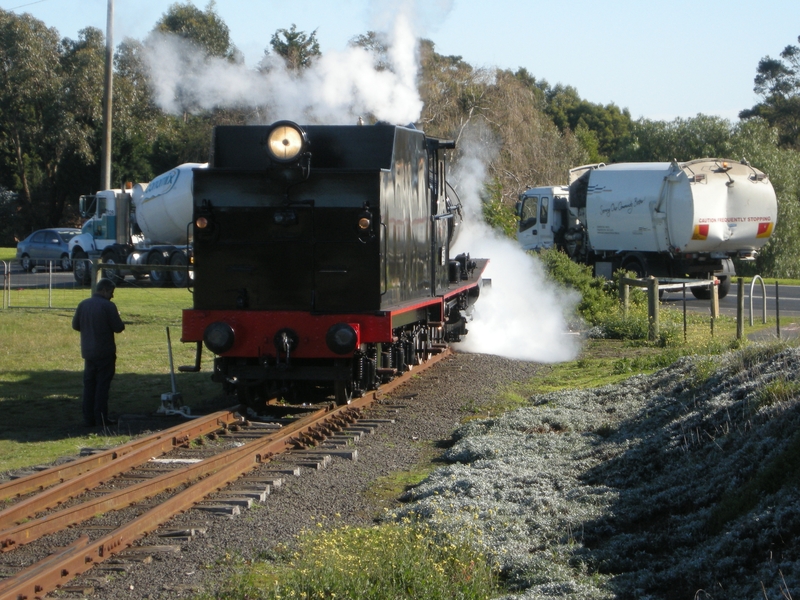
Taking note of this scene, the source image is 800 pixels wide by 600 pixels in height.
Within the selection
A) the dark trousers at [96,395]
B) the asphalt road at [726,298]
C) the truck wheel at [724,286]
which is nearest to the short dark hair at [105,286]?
the dark trousers at [96,395]

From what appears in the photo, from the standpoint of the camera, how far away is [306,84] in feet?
45.5

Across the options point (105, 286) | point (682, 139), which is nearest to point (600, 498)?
point (105, 286)

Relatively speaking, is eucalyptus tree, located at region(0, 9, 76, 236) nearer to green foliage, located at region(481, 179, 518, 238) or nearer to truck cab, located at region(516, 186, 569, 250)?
truck cab, located at region(516, 186, 569, 250)

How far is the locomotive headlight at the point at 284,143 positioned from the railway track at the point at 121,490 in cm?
269

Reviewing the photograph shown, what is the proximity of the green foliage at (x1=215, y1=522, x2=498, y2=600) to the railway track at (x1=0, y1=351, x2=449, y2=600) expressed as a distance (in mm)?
928

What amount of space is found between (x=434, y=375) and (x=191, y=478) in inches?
253

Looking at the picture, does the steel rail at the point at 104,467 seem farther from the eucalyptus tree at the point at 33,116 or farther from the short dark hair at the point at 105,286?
the eucalyptus tree at the point at 33,116

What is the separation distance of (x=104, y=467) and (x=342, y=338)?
2.96 m

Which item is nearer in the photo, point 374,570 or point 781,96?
point 374,570

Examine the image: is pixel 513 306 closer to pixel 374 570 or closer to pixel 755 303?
pixel 755 303

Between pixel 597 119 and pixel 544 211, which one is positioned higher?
pixel 597 119

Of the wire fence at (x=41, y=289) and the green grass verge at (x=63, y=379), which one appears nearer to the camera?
the green grass verge at (x=63, y=379)

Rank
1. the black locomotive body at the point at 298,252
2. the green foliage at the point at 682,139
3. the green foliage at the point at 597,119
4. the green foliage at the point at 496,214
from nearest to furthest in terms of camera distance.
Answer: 1. the black locomotive body at the point at 298,252
2. the green foliage at the point at 496,214
3. the green foliage at the point at 682,139
4. the green foliage at the point at 597,119

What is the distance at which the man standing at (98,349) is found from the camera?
10.5 meters
